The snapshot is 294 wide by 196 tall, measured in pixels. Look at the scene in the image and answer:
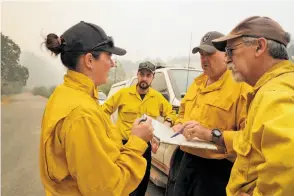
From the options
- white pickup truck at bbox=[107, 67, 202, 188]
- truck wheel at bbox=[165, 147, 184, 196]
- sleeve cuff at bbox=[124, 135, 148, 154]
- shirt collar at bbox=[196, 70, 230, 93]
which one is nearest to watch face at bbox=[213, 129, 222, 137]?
shirt collar at bbox=[196, 70, 230, 93]

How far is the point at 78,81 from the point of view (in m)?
1.62

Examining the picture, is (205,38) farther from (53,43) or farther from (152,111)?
(152,111)

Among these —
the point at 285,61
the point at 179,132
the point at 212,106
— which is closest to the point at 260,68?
the point at 285,61

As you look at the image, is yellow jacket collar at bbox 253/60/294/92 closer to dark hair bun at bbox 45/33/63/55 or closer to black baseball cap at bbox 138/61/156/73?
dark hair bun at bbox 45/33/63/55

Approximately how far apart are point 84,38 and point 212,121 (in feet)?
3.98

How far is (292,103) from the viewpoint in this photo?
3.65ft

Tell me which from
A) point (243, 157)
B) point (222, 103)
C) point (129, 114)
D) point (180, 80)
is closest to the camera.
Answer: point (243, 157)

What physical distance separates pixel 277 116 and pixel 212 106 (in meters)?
1.21

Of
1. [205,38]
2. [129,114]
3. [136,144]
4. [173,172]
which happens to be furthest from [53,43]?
[129,114]

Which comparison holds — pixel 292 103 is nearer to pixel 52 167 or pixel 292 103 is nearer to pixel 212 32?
pixel 52 167

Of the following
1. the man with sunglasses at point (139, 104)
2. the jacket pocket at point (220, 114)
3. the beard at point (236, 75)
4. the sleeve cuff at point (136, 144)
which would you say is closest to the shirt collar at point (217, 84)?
the jacket pocket at point (220, 114)

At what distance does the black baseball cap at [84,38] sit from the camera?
5.27ft

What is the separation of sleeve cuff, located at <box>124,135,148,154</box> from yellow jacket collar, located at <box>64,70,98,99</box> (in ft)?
1.20

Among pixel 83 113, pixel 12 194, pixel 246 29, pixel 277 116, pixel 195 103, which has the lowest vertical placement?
pixel 12 194
